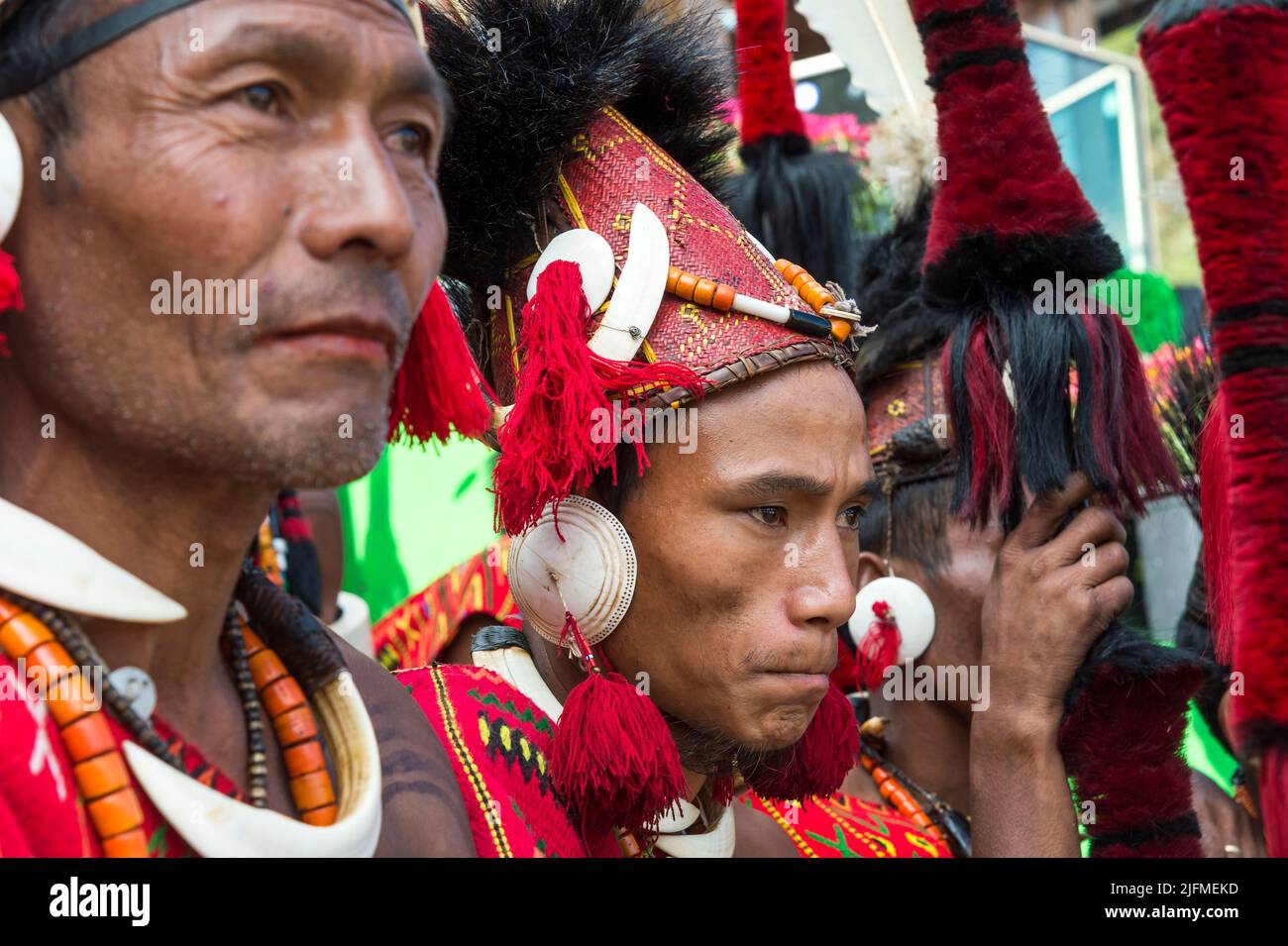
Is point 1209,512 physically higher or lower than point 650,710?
higher

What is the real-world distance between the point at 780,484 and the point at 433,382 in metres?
0.77

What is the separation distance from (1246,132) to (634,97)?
4.12 feet

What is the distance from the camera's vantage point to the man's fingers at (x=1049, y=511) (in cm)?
314

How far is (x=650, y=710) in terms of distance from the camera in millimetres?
2494

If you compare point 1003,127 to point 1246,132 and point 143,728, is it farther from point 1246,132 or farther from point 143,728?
point 143,728

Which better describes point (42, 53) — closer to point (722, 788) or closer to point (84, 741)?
point (84, 741)

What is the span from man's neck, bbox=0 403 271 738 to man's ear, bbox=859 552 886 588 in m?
2.31

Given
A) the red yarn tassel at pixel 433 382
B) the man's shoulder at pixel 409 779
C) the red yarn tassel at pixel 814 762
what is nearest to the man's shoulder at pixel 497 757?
the man's shoulder at pixel 409 779

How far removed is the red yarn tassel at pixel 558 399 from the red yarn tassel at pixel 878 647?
3.78ft

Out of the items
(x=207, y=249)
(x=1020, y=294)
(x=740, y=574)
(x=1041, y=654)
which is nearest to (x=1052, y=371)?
(x=1020, y=294)

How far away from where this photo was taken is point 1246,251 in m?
1.92

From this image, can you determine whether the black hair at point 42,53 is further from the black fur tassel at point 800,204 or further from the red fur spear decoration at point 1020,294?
the black fur tassel at point 800,204
